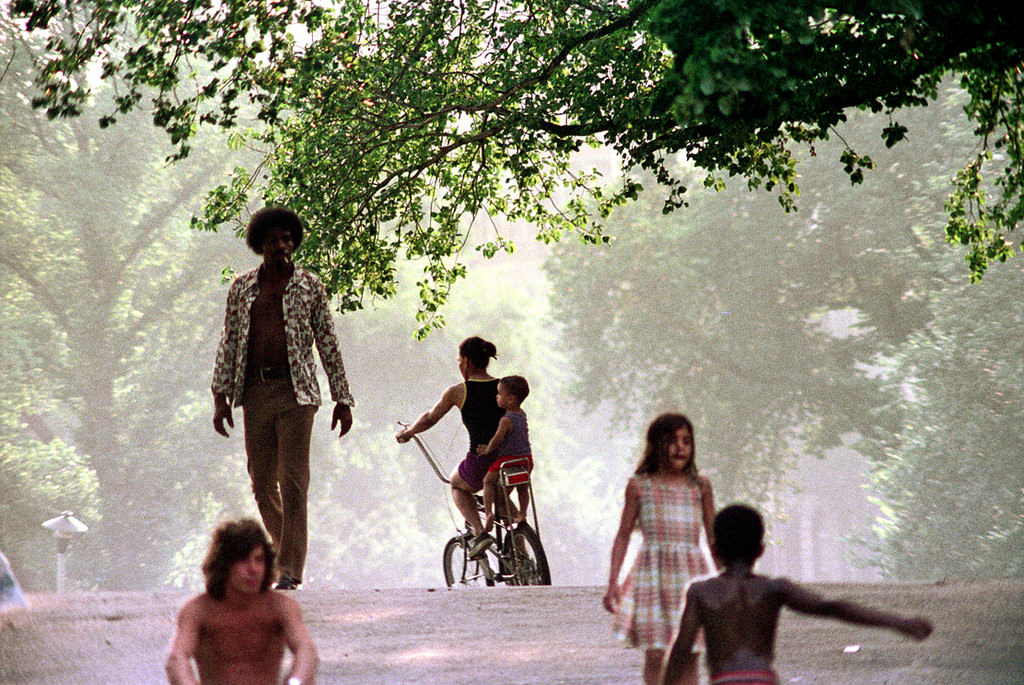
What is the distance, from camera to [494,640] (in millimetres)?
7285

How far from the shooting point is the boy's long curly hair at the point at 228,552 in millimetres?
3756

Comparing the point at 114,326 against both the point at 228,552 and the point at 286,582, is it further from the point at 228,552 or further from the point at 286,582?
the point at 228,552

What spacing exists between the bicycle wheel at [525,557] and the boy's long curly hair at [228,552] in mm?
5778

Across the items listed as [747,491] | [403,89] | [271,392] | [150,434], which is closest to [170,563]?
[150,434]

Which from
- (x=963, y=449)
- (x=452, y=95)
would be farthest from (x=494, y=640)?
(x=963, y=449)

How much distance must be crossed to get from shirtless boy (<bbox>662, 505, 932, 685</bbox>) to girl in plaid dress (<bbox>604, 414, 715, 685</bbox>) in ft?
2.59

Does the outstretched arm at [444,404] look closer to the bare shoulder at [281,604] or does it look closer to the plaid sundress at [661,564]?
the plaid sundress at [661,564]

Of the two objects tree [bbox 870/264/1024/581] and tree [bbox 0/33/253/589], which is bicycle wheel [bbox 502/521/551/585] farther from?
tree [bbox 0/33/253/589]

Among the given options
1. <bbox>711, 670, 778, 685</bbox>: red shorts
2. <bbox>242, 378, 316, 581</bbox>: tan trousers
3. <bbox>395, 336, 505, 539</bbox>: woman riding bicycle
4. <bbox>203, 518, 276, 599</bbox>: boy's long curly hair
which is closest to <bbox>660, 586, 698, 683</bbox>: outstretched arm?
<bbox>711, 670, 778, 685</bbox>: red shorts

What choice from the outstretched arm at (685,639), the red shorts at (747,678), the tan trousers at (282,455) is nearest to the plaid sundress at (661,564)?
the outstretched arm at (685,639)

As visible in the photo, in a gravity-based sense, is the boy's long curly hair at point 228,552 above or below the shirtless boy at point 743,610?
above

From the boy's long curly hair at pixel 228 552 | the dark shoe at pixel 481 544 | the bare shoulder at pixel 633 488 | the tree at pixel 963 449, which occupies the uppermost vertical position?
the tree at pixel 963 449

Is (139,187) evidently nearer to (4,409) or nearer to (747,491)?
(4,409)

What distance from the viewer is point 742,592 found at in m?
3.95
